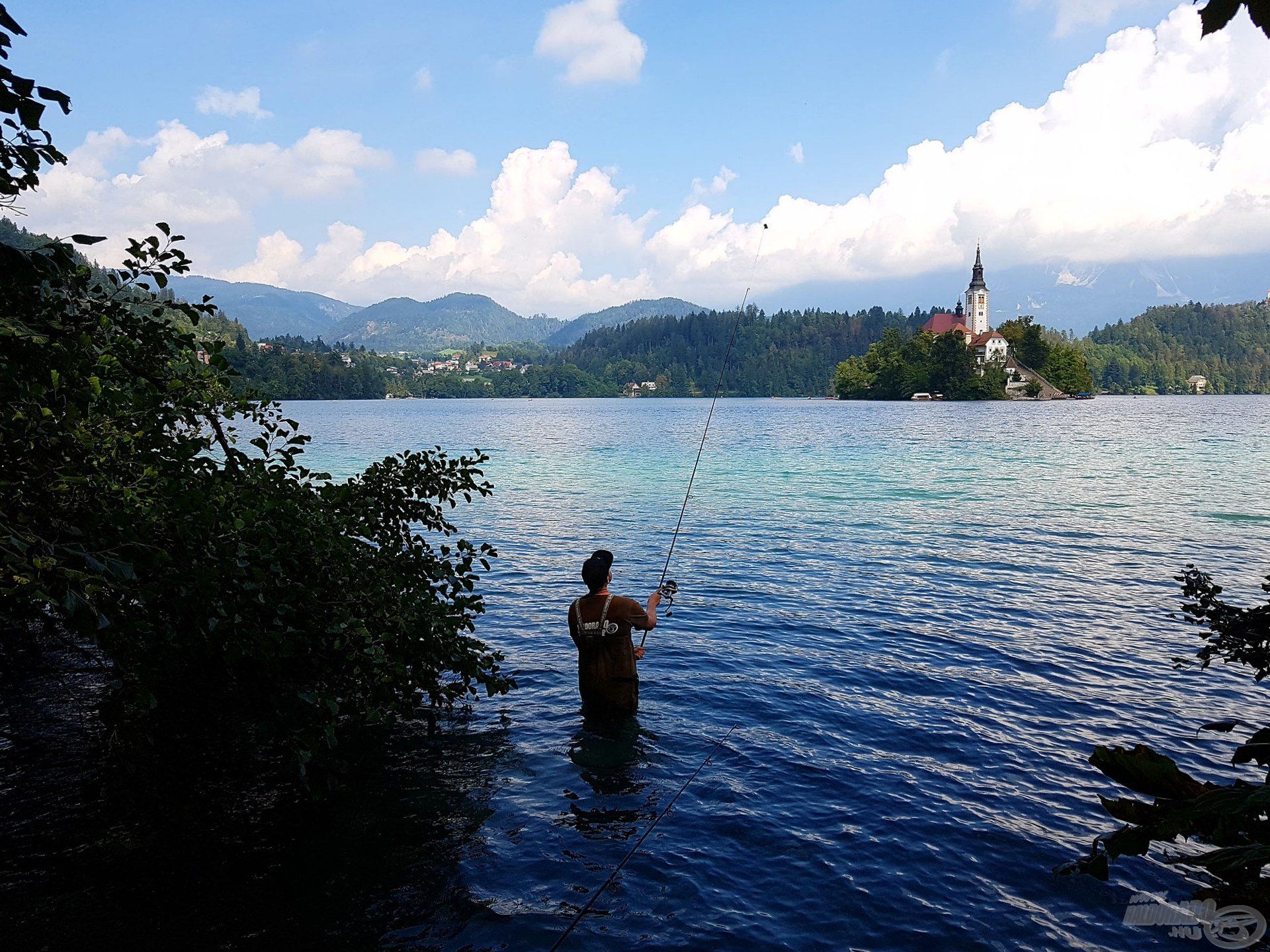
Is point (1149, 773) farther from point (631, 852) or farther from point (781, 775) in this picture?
point (781, 775)

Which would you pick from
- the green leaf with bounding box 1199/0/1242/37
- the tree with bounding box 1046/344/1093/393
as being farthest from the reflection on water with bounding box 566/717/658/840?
the tree with bounding box 1046/344/1093/393

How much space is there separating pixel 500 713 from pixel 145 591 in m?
6.69

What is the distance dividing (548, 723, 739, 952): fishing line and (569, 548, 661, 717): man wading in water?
1.19 meters

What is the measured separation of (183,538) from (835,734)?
25.6 feet

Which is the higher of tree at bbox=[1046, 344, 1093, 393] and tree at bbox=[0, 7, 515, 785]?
tree at bbox=[1046, 344, 1093, 393]

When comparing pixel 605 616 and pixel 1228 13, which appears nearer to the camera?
pixel 1228 13

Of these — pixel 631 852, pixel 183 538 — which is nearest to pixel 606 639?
pixel 631 852

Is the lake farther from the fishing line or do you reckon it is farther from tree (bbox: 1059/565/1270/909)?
tree (bbox: 1059/565/1270/909)

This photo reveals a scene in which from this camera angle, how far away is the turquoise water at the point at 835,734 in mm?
6730

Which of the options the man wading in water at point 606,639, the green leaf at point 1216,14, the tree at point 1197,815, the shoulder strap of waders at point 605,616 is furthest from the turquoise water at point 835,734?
the green leaf at point 1216,14

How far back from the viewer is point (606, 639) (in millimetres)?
9703

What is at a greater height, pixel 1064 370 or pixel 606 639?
pixel 1064 370

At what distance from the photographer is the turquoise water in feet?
22.1

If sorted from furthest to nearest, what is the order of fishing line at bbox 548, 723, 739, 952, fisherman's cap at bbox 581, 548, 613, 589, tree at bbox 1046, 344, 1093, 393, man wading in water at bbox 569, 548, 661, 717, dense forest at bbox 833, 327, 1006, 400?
tree at bbox 1046, 344, 1093, 393 < dense forest at bbox 833, 327, 1006, 400 < man wading in water at bbox 569, 548, 661, 717 < fisherman's cap at bbox 581, 548, 613, 589 < fishing line at bbox 548, 723, 739, 952
